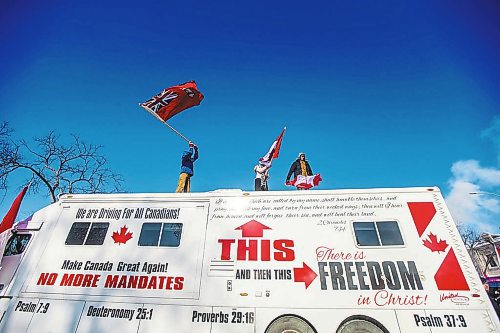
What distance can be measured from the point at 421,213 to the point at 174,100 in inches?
334

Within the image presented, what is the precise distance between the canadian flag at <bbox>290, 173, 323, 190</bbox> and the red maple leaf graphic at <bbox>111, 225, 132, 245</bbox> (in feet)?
17.2

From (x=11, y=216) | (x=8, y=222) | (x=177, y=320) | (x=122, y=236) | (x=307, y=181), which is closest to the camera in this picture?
(x=177, y=320)

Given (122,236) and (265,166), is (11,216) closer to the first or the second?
(122,236)

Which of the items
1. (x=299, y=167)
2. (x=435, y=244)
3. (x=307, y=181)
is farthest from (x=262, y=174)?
(x=435, y=244)

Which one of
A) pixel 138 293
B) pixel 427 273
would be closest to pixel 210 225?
pixel 138 293

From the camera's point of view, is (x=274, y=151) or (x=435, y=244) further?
(x=274, y=151)

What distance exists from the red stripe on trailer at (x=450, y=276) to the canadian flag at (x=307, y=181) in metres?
3.99

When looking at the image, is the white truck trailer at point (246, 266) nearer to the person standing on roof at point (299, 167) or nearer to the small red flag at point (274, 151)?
the person standing on roof at point (299, 167)

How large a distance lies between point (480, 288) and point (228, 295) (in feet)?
15.1

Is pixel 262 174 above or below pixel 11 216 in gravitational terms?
above

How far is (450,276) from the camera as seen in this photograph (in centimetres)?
477

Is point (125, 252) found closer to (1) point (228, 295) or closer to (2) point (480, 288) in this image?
(1) point (228, 295)

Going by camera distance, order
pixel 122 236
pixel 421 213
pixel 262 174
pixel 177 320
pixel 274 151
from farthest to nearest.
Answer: pixel 274 151, pixel 262 174, pixel 122 236, pixel 421 213, pixel 177 320

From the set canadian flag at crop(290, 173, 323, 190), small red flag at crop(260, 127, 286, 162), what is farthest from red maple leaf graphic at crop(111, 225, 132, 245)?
small red flag at crop(260, 127, 286, 162)
